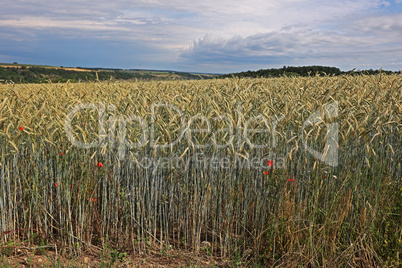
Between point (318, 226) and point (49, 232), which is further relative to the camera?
point (49, 232)

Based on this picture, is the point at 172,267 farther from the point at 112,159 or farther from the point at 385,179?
the point at 385,179

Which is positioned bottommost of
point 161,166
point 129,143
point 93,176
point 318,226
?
point 318,226

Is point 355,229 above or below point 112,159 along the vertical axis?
below

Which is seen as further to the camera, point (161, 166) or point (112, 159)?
point (112, 159)

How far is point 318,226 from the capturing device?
3.12 m

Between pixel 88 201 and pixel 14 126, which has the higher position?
pixel 14 126

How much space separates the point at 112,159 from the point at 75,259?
1096mm

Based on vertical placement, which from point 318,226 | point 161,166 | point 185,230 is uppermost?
point 161,166

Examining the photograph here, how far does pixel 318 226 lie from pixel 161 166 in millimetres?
1663

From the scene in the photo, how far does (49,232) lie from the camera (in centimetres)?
352

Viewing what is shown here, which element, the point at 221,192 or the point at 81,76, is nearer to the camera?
the point at 221,192

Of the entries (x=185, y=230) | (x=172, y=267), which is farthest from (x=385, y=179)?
(x=172, y=267)

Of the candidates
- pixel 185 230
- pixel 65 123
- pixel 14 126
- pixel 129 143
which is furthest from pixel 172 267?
pixel 14 126

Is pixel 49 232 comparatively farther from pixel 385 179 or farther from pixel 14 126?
pixel 385 179
